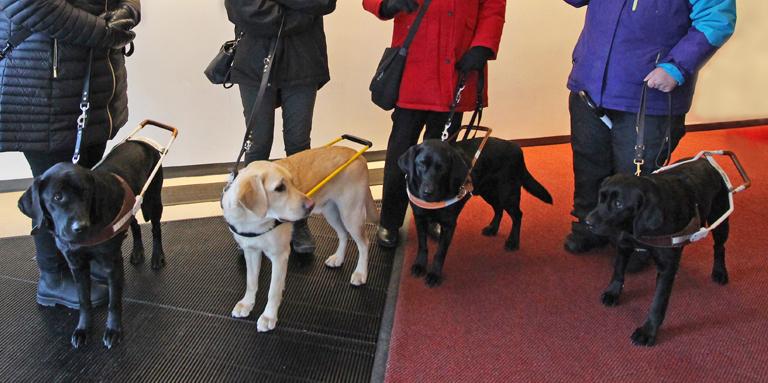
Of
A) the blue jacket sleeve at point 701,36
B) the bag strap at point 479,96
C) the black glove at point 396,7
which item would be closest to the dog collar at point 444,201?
the bag strap at point 479,96

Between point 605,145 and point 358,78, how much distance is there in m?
2.04

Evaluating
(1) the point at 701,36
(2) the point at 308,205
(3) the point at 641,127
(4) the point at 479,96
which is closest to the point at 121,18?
(2) the point at 308,205

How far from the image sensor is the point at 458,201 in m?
2.37

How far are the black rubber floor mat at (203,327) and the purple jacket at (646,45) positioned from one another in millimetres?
1355

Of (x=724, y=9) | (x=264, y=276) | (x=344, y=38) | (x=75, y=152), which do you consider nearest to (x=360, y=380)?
(x=264, y=276)

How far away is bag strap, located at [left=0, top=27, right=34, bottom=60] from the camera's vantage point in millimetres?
1862

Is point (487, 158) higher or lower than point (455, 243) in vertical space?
higher

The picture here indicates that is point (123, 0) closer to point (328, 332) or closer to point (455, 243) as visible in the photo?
point (328, 332)

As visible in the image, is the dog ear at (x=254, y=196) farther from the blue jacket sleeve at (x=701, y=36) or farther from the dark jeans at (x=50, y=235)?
the blue jacket sleeve at (x=701, y=36)

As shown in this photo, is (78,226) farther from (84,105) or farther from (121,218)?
(84,105)

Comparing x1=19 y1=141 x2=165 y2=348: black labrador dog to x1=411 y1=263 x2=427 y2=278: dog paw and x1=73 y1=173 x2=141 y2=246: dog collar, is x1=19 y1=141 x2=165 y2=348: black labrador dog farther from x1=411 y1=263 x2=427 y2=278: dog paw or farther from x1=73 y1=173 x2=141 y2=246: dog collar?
x1=411 y1=263 x2=427 y2=278: dog paw

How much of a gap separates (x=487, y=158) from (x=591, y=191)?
636mm

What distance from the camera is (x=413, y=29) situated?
2496 millimetres

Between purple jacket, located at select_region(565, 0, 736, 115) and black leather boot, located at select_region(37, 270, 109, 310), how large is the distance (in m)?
2.42
